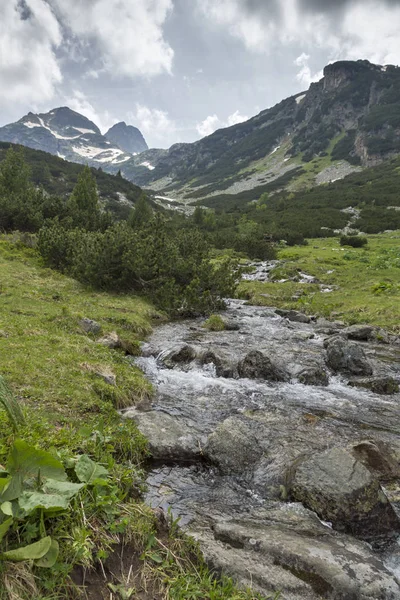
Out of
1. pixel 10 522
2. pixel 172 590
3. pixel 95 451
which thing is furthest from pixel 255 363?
pixel 10 522

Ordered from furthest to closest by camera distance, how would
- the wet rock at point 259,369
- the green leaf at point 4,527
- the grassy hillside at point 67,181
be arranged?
the grassy hillside at point 67,181 → the wet rock at point 259,369 → the green leaf at point 4,527

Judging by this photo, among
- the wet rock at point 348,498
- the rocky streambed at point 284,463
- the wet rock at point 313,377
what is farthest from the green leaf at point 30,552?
the wet rock at point 313,377

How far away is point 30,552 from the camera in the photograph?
3.25 metres

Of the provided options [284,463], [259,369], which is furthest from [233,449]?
[259,369]

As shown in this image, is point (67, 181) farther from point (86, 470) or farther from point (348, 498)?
point (348, 498)

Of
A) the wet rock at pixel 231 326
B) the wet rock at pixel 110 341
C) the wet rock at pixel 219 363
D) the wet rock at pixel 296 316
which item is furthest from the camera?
the wet rock at pixel 296 316

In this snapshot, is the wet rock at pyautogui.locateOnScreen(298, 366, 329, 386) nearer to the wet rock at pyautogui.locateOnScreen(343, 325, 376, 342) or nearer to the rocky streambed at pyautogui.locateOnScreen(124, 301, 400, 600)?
the rocky streambed at pyautogui.locateOnScreen(124, 301, 400, 600)

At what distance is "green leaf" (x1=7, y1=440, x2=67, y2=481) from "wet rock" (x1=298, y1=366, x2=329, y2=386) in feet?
36.0

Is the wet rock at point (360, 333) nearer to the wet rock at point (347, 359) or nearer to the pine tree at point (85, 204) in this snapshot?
the wet rock at point (347, 359)

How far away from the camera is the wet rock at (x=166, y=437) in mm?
7691

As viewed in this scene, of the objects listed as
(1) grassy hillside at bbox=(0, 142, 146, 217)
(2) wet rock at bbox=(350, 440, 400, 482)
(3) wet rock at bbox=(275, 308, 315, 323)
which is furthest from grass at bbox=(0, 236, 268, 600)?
(1) grassy hillside at bbox=(0, 142, 146, 217)

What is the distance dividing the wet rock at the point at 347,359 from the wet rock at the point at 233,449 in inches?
311

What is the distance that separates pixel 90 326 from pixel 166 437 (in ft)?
29.0

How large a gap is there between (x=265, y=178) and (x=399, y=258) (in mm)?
168429
